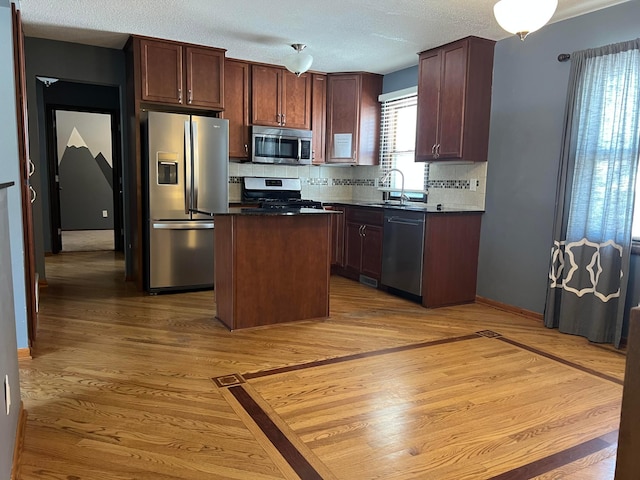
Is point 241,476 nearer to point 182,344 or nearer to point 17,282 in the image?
point 182,344

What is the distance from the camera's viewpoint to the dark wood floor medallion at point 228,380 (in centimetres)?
253

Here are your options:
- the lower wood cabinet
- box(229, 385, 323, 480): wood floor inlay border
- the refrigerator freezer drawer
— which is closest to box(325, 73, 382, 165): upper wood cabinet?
the lower wood cabinet

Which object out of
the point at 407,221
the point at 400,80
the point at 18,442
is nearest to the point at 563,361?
the point at 407,221

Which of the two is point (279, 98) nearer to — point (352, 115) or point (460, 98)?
point (352, 115)

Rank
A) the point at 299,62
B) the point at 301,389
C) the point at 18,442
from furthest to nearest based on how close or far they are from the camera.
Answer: the point at 299,62 < the point at 301,389 < the point at 18,442

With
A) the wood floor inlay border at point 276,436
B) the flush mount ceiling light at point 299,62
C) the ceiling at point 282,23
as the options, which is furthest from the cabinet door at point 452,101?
the wood floor inlay border at point 276,436

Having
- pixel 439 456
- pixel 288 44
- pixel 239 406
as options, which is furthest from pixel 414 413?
pixel 288 44

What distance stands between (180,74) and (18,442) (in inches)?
138

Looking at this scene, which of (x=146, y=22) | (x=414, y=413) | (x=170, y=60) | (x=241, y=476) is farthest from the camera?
(x=170, y=60)

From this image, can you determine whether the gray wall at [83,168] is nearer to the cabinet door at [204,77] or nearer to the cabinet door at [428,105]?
the cabinet door at [204,77]

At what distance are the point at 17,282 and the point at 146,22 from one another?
2382 millimetres

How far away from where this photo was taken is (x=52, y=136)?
260 inches

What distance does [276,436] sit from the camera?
2043 millimetres

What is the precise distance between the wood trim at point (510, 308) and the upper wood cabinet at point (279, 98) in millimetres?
2778
